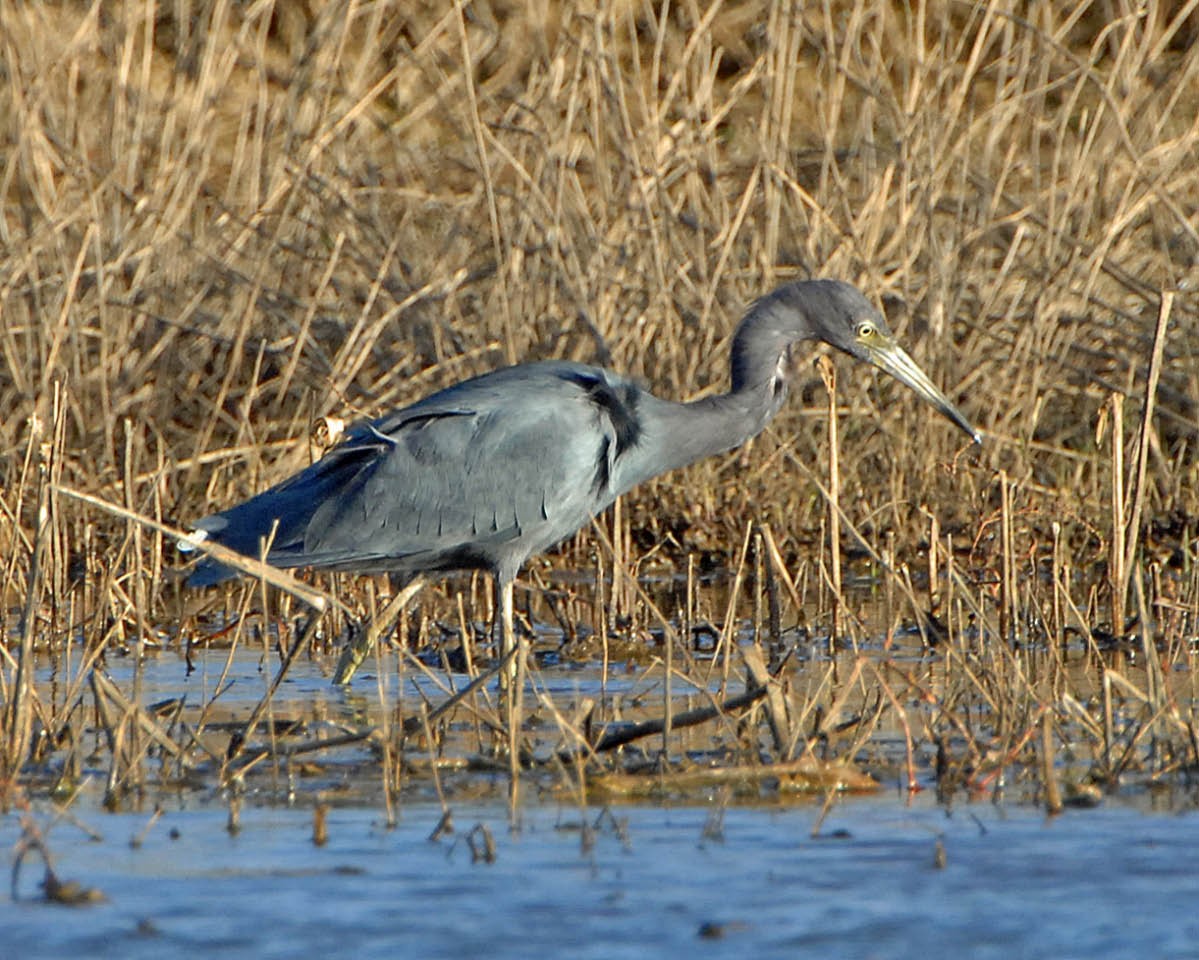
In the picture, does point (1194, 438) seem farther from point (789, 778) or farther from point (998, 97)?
point (789, 778)

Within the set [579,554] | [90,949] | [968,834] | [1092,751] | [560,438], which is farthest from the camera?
[579,554]

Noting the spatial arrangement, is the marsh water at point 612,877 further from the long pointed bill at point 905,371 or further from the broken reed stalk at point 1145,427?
the long pointed bill at point 905,371

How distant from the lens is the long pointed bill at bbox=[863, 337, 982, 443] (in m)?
6.14

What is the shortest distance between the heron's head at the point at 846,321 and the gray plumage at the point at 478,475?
43cm

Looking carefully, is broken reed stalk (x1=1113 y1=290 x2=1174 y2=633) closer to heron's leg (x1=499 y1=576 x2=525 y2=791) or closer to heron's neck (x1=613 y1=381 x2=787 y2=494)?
heron's neck (x1=613 y1=381 x2=787 y2=494)

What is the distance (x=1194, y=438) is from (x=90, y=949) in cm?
582

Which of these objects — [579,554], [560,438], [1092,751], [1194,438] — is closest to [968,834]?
[1092,751]

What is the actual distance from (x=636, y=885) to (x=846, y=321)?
2954 mm

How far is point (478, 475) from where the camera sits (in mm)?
5652

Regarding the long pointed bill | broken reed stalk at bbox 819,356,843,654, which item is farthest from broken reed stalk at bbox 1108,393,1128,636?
broken reed stalk at bbox 819,356,843,654

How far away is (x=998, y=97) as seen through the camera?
800 cm

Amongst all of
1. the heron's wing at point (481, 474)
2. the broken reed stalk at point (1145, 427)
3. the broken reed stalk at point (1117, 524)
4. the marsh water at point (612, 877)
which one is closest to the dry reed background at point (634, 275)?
the broken reed stalk at point (1117, 524)

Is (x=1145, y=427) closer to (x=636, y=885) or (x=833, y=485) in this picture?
(x=833, y=485)

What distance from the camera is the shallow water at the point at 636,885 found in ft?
10.4
